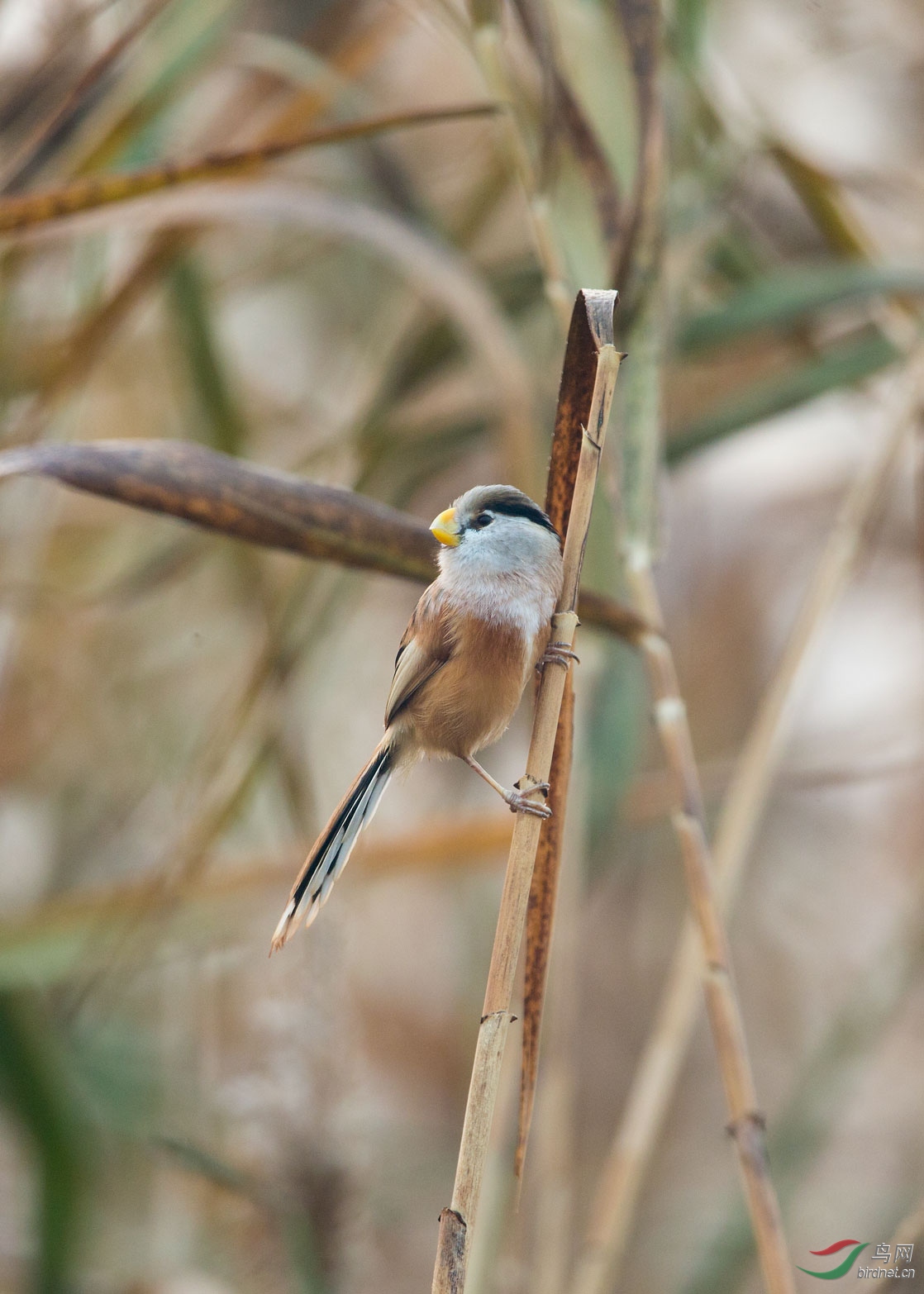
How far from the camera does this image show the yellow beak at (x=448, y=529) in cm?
56

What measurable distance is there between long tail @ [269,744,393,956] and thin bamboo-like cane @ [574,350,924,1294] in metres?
0.59

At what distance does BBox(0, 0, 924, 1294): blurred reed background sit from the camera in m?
1.22

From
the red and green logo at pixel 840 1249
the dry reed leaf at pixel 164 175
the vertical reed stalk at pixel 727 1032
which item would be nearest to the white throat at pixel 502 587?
the vertical reed stalk at pixel 727 1032

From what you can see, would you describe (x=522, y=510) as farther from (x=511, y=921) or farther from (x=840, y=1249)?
(x=840, y=1249)

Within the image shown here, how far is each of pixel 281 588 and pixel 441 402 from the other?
520 millimetres

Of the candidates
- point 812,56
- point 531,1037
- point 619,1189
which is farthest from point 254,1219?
point 812,56

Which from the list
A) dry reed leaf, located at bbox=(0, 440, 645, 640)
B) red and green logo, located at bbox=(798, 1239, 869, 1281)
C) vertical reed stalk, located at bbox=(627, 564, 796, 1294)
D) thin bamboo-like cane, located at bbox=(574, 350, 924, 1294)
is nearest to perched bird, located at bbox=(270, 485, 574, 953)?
dry reed leaf, located at bbox=(0, 440, 645, 640)

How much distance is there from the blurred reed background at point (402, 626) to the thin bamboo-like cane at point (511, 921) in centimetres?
37

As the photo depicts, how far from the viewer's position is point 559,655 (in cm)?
57

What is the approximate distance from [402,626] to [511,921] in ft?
4.29

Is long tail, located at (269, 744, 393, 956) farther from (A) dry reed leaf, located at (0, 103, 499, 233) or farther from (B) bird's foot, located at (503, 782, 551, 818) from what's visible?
(A) dry reed leaf, located at (0, 103, 499, 233)

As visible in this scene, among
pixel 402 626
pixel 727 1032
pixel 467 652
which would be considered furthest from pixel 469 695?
pixel 402 626

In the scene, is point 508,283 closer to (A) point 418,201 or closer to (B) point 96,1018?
(A) point 418,201

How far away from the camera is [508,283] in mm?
1832
